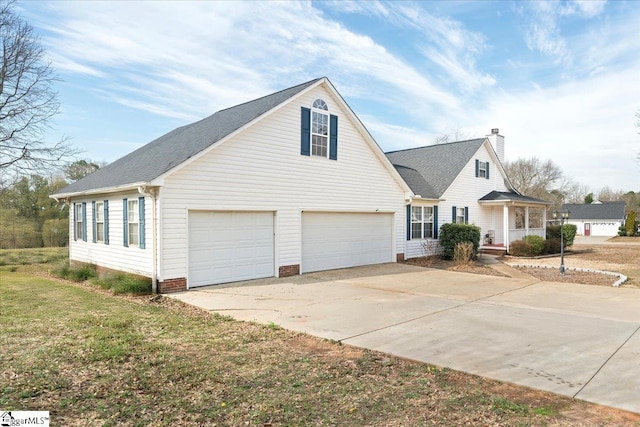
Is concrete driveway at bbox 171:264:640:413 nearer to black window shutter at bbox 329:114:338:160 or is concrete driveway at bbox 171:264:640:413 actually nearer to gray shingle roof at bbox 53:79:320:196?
gray shingle roof at bbox 53:79:320:196

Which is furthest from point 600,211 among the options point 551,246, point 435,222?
point 435,222

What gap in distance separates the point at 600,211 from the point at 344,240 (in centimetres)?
5434

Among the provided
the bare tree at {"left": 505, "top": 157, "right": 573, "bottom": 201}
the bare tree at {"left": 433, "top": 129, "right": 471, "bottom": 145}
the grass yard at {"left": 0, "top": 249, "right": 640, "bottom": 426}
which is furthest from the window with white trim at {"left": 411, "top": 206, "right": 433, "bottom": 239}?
the bare tree at {"left": 505, "top": 157, "right": 573, "bottom": 201}

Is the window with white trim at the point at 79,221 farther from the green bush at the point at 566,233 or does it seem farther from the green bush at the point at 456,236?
the green bush at the point at 566,233

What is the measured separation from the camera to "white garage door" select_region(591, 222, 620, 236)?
52938 millimetres

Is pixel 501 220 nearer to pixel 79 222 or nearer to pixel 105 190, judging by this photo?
pixel 105 190

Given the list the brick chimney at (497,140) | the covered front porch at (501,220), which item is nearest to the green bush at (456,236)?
the covered front porch at (501,220)

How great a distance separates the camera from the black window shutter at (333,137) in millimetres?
14648

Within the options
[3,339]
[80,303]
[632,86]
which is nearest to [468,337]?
[3,339]

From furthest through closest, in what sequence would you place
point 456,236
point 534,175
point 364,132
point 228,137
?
point 534,175, point 456,236, point 364,132, point 228,137

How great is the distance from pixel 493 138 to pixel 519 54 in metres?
10.6

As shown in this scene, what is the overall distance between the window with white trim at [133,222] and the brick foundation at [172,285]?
5.81ft

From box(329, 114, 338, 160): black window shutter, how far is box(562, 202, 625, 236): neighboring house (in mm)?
49129

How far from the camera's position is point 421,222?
757 inches
